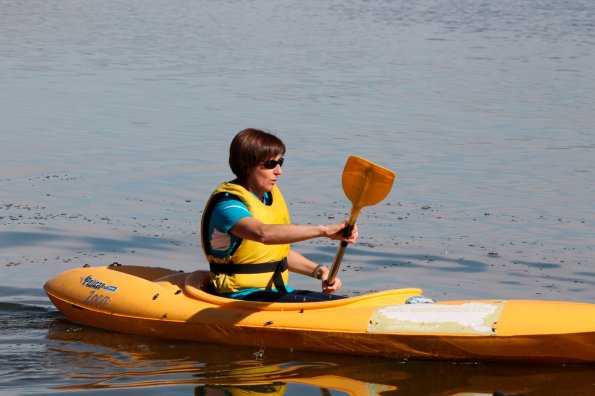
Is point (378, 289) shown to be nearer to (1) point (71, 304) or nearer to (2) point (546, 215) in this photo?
(1) point (71, 304)

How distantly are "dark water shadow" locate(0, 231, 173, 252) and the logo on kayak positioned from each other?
5.07 ft

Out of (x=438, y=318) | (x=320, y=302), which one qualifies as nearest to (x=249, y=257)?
(x=320, y=302)

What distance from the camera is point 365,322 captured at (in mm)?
5621

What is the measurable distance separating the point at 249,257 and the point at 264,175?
0.40 meters

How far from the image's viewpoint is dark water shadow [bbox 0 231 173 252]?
26.3 feet

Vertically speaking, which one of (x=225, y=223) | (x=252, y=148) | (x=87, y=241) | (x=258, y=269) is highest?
(x=252, y=148)

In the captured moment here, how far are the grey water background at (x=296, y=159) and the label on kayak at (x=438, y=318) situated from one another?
Result: 19 centimetres

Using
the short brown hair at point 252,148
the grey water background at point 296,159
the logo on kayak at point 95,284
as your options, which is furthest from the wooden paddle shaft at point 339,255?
the logo on kayak at point 95,284

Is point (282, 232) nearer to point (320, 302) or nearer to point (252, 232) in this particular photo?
point (252, 232)

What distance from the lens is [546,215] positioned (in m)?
9.20

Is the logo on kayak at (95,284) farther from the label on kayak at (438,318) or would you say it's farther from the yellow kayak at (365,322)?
the label on kayak at (438,318)

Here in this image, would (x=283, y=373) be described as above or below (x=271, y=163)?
below

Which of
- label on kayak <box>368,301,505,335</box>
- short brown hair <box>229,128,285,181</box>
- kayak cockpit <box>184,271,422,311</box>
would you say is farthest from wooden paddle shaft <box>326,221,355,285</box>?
short brown hair <box>229,128,285,181</box>

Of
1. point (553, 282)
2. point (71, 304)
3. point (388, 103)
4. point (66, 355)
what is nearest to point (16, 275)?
point (71, 304)
